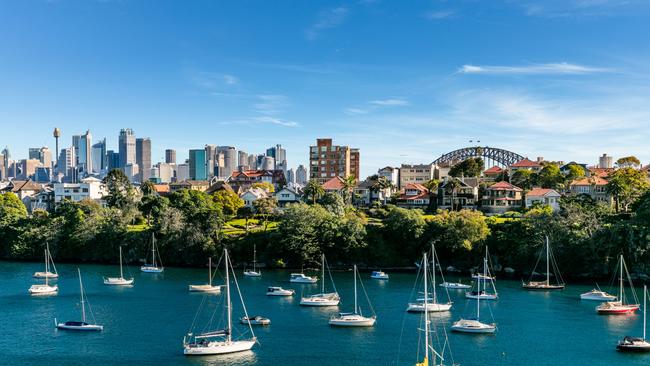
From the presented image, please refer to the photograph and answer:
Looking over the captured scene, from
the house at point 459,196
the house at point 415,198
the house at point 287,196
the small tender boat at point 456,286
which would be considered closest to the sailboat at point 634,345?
the small tender boat at point 456,286

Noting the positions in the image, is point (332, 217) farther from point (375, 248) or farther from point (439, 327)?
point (439, 327)

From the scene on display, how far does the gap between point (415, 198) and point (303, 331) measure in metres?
90.1

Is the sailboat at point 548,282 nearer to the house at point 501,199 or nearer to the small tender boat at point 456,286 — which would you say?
the small tender boat at point 456,286

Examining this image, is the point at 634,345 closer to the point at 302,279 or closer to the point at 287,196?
the point at 302,279

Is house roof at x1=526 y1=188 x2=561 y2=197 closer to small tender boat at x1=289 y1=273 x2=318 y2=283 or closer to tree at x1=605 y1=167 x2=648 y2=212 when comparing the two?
tree at x1=605 y1=167 x2=648 y2=212

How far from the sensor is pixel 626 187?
125 metres

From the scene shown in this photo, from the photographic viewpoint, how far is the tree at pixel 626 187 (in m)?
125

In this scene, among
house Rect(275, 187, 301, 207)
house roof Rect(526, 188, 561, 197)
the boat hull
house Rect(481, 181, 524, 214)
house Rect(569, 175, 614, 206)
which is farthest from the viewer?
house Rect(275, 187, 301, 207)

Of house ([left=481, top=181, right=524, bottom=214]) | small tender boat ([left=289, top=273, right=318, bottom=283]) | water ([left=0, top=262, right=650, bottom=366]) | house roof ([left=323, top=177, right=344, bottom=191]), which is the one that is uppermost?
house roof ([left=323, top=177, right=344, bottom=191])

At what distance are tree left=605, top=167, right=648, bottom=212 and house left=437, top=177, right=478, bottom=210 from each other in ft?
106

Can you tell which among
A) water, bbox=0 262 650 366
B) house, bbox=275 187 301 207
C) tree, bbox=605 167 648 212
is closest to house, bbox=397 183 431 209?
house, bbox=275 187 301 207

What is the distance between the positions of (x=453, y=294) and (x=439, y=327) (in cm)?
2297

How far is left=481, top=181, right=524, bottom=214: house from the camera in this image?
145000 millimetres

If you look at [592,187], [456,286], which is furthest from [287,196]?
[592,187]
